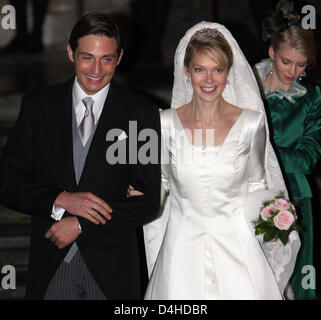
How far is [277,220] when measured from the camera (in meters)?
3.88

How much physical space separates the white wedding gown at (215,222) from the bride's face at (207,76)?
242mm

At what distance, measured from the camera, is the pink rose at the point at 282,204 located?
3934mm

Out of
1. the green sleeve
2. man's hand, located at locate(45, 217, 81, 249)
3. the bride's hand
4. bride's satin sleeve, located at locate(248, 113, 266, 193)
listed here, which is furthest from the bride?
the green sleeve

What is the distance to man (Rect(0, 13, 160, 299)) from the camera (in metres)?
3.65

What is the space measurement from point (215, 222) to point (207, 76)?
0.81 metres

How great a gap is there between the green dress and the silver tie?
5.57 ft

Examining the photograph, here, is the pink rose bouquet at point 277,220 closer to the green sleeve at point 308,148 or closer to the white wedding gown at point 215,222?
the white wedding gown at point 215,222

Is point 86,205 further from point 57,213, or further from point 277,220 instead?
point 277,220

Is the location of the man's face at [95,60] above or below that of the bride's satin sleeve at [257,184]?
above
